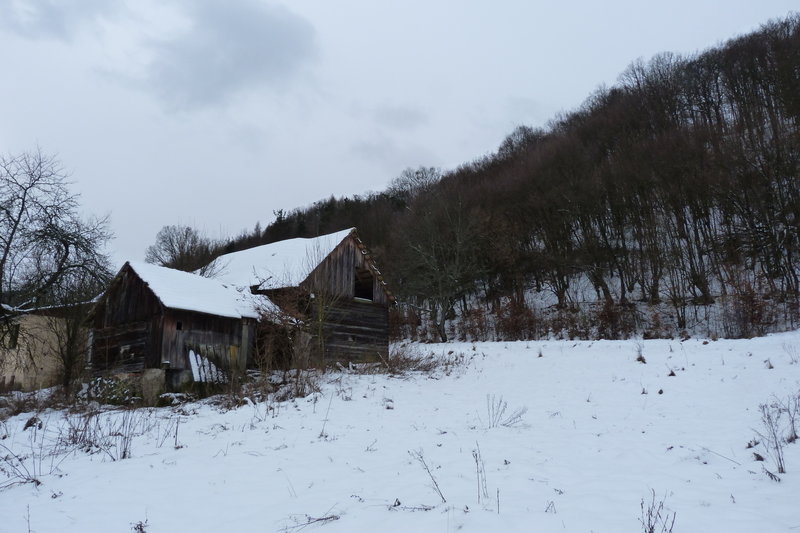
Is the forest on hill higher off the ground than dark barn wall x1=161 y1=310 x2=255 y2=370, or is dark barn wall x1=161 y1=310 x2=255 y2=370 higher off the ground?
the forest on hill

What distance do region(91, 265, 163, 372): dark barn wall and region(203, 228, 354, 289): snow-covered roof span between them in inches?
172

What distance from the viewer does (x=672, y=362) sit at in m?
14.5

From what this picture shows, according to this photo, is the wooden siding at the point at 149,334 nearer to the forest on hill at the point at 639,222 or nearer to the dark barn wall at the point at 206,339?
the dark barn wall at the point at 206,339

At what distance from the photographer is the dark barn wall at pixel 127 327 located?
58.6 feet

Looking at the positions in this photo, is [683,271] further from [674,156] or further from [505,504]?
[505,504]

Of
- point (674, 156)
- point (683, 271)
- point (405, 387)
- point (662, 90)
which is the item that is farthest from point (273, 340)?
point (662, 90)

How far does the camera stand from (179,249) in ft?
144

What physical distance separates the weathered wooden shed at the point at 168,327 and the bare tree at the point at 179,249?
21.7m

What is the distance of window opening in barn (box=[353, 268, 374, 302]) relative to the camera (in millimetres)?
23219

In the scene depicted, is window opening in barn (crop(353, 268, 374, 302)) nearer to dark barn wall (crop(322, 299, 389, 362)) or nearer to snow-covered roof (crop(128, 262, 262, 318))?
dark barn wall (crop(322, 299, 389, 362))

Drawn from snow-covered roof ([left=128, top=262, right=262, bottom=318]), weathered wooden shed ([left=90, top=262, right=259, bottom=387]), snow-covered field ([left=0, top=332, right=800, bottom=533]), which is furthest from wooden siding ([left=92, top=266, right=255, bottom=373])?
snow-covered field ([left=0, top=332, right=800, bottom=533])

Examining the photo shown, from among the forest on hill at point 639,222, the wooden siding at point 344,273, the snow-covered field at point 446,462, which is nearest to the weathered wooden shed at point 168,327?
the wooden siding at point 344,273

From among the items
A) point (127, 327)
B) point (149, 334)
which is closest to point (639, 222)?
point (149, 334)

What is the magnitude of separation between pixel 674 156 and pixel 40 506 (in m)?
34.5
